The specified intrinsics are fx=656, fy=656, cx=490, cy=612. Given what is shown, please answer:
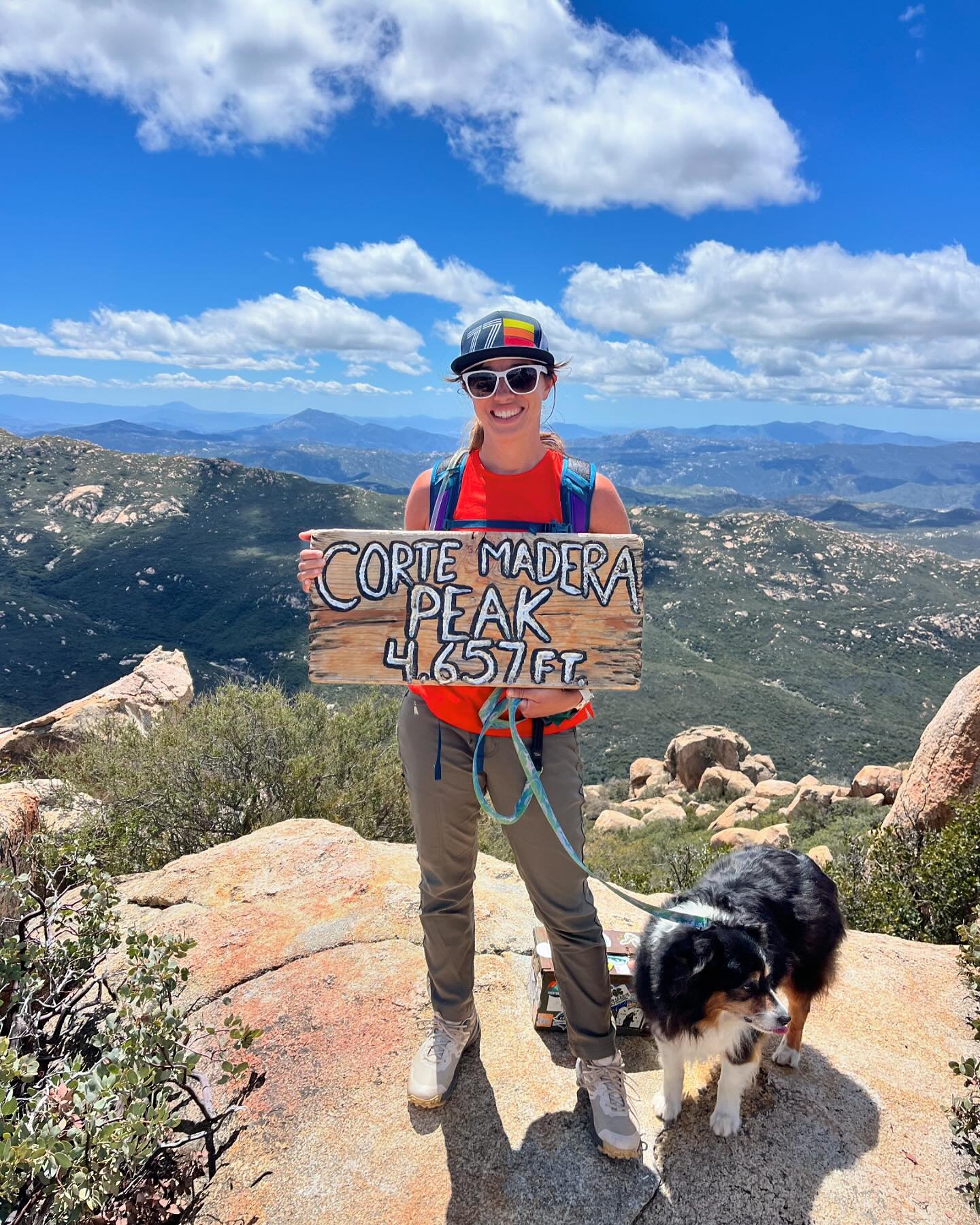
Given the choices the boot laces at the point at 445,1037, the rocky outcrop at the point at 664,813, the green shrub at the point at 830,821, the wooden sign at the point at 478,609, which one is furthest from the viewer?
the rocky outcrop at the point at 664,813

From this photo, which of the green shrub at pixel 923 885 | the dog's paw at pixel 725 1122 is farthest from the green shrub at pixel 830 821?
the dog's paw at pixel 725 1122

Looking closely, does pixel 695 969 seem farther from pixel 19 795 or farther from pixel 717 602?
pixel 717 602

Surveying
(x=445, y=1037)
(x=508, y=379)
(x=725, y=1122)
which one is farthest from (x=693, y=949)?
(x=508, y=379)

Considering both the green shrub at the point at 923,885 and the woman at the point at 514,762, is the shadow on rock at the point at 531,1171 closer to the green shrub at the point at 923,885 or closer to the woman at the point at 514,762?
the woman at the point at 514,762

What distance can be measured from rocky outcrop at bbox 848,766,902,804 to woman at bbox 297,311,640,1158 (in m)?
13.7

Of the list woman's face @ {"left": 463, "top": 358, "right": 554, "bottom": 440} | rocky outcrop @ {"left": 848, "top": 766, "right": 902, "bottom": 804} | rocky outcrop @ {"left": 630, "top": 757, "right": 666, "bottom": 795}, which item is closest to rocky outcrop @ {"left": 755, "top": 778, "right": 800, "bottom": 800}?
rocky outcrop @ {"left": 848, "top": 766, "right": 902, "bottom": 804}

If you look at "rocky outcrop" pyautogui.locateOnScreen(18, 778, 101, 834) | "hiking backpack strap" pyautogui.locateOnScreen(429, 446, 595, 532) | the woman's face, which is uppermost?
the woman's face

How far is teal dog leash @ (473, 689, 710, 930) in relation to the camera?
2.52 meters

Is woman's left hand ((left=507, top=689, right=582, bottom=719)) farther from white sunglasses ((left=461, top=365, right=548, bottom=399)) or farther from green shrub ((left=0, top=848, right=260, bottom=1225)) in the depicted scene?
green shrub ((left=0, top=848, right=260, bottom=1225))

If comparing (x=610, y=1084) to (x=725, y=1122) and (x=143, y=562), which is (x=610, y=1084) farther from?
(x=143, y=562)

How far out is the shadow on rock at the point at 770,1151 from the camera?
8.25 ft

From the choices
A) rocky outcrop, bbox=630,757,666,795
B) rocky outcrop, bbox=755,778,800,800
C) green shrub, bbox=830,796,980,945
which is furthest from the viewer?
rocky outcrop, bbox=630,757,666,795

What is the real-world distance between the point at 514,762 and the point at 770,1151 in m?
1.99

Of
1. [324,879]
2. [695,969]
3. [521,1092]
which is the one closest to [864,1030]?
[695,969]
